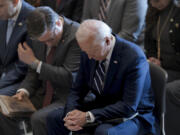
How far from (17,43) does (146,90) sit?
1290 millimetres

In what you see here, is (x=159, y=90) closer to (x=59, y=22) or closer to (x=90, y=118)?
(x=90, y=118)

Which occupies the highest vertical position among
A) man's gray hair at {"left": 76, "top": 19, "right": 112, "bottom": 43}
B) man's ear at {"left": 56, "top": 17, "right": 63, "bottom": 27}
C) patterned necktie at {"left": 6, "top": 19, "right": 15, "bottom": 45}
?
man's gray hair at {"left": 76, "top": 19, "right": 112, "bottom": 43}

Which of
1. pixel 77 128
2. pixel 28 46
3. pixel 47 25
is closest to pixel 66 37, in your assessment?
pixel 47 25

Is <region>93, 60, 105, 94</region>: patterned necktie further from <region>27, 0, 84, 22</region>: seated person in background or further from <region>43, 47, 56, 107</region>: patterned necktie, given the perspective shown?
<region>27, 0, 84, 22</region>: seated person in background

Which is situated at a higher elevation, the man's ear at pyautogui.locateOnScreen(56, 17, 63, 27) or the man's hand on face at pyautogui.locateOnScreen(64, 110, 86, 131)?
the man's ear at pyautogui.locateOnScreen(56, 17, 63, 27)

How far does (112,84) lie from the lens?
183 cm

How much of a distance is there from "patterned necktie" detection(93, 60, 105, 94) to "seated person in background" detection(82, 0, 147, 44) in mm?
802

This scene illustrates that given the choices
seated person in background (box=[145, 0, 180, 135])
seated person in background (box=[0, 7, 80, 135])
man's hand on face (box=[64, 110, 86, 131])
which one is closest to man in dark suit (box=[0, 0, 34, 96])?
seated person in background (box=[0, 7, 80, 135])

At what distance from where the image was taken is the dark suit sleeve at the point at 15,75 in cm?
251

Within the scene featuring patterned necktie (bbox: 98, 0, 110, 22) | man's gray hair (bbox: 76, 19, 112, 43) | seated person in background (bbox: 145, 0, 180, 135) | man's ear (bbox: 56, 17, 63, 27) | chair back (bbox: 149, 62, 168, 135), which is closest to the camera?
man's gray hair (bbox: 76, 19, 112, 43)

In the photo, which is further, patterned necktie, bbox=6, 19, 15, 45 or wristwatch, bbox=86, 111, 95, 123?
patterned necktie, bbox=6, 19, 15, 45

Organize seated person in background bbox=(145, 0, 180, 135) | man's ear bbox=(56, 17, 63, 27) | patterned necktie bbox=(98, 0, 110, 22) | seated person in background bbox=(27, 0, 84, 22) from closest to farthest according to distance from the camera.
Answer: man's ear bbox=(56, 17, 63, 27)
seated person in background bbox=(145, 0, 180, 135)
patterned necktie bbox=(98, 0, 110, 22)
seated person in background bbox=(27, 0, 84, 22)

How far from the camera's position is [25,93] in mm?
2381

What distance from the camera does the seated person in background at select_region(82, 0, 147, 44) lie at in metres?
2.59
